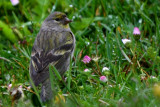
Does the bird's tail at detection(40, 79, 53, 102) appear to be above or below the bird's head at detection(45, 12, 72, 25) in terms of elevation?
below

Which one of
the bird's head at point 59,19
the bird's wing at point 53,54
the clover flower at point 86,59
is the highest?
the bird's head at point 59,19

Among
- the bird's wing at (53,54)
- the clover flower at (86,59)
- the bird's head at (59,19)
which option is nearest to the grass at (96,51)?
the clover flower at (86,59)

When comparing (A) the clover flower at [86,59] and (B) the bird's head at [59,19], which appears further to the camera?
(B) the bird's head at [59,19]

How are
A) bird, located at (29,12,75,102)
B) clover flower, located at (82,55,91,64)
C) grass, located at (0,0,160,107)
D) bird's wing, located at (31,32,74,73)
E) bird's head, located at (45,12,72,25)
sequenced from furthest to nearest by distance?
bird's head, located at (45,12,72,25)
clover flower, located at (82,55,91,64)
bird's wing, located at (31,32,74,73)
bird, located at (29,12,75,102)
grass, located at (0,0,160,107)

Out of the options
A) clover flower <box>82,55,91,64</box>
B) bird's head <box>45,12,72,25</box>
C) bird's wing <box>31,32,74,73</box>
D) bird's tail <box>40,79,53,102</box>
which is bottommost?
bird's tail <box>40,79,53,102</box>

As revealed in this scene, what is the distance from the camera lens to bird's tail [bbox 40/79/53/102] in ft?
12.7

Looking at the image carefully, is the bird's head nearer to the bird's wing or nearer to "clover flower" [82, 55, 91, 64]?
the bird's wing

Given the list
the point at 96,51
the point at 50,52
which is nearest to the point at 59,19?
the point at 96,51

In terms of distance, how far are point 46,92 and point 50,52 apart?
74 centimetres

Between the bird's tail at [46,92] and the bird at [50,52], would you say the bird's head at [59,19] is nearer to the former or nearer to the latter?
the bird at [50,52]

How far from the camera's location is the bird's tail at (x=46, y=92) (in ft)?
12.7

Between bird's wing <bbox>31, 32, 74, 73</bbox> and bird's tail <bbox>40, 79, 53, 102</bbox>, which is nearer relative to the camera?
bird's tail <bbox>40, 79, 53, 102</bbox>

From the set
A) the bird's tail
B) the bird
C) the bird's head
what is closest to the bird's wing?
the bird

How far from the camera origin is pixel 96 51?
205 inches
